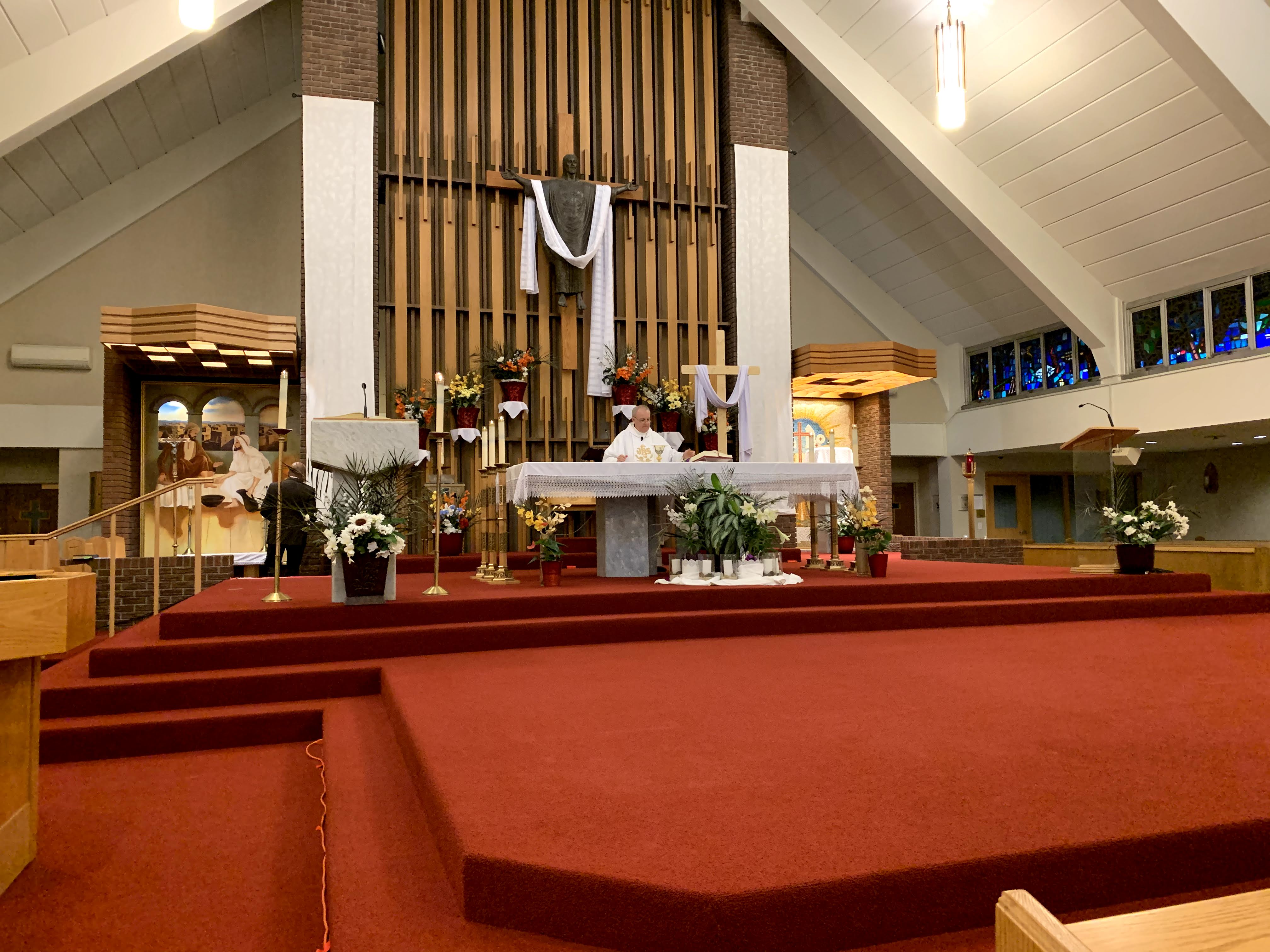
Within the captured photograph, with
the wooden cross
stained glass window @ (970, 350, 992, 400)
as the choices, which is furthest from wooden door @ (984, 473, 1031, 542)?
the wooden cross

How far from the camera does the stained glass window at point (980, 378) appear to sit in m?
14.4

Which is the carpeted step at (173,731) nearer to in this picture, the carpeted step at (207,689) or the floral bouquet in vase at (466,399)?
the carpeted step at (207,689)

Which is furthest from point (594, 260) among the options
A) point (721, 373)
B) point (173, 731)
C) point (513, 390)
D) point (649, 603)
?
point (173, 731)

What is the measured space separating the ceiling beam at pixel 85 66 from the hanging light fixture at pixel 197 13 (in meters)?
2.71

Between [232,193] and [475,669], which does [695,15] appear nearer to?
[232,193]

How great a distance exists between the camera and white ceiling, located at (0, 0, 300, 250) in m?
9.80

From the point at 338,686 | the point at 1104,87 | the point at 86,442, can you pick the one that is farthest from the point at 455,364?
the point at 1104,87

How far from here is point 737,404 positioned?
10.1 metres

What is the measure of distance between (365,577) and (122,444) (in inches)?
277

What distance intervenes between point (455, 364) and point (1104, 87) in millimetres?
7444

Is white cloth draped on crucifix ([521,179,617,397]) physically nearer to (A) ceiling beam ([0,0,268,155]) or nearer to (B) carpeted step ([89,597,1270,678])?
(A) ceiling beam ([0,0,268,155])

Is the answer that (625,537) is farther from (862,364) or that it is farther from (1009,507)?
(1009,507)

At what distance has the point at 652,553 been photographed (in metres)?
6.87

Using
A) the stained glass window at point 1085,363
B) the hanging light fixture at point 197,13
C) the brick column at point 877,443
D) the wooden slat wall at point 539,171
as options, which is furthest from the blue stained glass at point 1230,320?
the hanging light fixture at point 197,13
